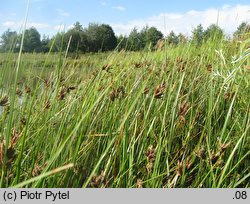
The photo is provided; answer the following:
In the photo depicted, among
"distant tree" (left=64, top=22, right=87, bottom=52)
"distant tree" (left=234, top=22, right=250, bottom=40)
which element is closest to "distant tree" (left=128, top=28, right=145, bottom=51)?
"distant tree" (left=64, top=22, right=87, bottom=52)

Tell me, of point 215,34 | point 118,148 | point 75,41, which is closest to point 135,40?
point 215,34

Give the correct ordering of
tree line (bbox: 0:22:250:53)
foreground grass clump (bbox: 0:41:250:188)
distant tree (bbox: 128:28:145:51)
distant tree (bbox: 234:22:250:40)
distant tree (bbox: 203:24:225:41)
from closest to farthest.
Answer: foreground grass clump (bbox: 0:41:250:188)
tree line (bbox: 0:22:250:53)
distant tree (bbox: 234:22:250:40)
distant tree (bbox: 128:28:145:51)
distant tree (bbox: 203:24:225:41)

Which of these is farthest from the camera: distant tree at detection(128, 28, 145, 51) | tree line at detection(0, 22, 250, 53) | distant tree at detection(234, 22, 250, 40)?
distant tree at detection(128, 28, 145, 51)

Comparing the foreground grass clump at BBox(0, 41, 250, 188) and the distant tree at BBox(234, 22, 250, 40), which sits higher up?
the distant tree at BBox(234, 22, 250, 40)

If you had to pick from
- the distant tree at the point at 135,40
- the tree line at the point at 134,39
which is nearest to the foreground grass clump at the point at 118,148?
the tree line at the point at 134,39

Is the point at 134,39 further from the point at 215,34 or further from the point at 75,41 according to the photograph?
the point at 75,41

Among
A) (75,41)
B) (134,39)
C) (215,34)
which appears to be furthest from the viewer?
(75,41)

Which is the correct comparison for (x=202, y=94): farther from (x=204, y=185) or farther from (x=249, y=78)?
(x=204, y=185)

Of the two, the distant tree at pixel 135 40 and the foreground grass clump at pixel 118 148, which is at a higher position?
the distant tree at pixel 135 40

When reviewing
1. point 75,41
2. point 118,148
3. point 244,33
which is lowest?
point 118,148

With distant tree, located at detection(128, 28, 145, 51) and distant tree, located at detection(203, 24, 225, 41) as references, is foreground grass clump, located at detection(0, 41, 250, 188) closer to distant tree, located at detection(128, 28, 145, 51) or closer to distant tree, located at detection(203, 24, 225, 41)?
distant tree, located at detection(128, 28, 145, 51)

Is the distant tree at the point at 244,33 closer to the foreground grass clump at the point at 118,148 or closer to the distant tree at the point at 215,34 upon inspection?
the distant tree at the point at 215,34

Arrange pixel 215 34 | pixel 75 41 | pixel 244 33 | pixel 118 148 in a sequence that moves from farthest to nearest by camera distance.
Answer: pixel 75 41 < pixel 215 34 < pixel 244 33 < pixel 118 148
